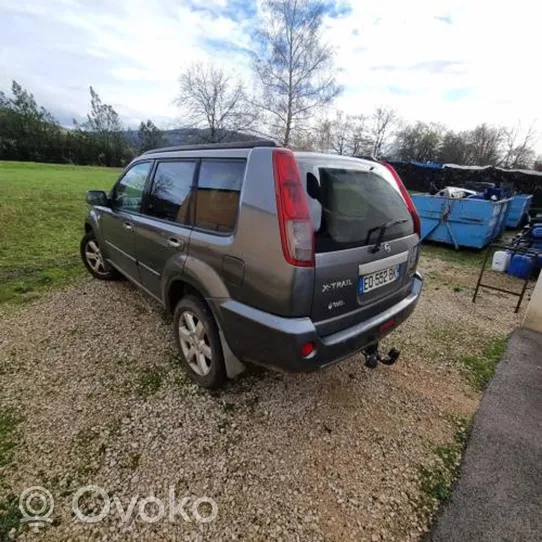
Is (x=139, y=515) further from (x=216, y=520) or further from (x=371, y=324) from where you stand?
(x=371, y=324)

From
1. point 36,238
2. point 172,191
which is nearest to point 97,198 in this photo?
point 172,191

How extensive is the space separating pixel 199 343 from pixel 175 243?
2.56ft

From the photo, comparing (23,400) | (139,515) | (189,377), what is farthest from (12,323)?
(139,515)

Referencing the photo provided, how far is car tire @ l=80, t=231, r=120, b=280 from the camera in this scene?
13.5ft

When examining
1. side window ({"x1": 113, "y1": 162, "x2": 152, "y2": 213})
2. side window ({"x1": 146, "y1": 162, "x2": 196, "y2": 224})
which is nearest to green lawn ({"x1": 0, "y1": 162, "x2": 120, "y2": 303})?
side window ({"x1": 113, "y1": 162, "x2": 152, "y2": 213})

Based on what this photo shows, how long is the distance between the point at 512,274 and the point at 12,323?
7.55 metres

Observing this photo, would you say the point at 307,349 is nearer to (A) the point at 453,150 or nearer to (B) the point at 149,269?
(B) the point at 149,269

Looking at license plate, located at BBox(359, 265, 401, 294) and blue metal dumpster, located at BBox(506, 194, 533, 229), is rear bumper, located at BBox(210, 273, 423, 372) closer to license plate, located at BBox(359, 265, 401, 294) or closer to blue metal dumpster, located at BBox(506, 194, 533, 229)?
license plate, located at BBox(359, 265, 401, 294)

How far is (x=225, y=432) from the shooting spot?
2.06 m

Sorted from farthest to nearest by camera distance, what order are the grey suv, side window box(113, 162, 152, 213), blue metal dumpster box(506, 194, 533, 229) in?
blue metal dumpster box(506, 194, 533, 229) < side window box(113, 162, 152, 213) < the grey suv

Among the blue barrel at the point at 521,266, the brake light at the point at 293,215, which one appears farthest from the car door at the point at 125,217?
the blue barrel at the point at 521,266

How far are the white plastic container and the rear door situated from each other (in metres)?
4.52

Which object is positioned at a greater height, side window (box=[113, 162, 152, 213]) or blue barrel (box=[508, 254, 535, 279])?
side window (box=[113, 162, 152, 213])

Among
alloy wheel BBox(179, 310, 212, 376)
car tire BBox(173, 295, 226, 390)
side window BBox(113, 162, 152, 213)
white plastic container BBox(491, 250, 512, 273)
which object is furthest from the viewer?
white plastic container BBox(491, 250, 512, 273)
